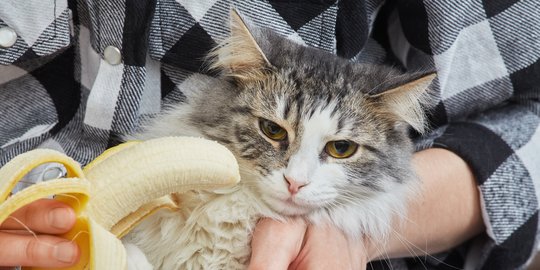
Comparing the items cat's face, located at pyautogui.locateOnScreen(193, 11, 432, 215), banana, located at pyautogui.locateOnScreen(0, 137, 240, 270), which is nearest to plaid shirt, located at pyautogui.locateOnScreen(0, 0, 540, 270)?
cat's face, located at pyautogui.locateOnScreen(193, 11, 432, 215)

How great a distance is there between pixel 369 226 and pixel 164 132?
0.49 metres

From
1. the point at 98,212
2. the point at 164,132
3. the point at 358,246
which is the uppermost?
the point at 98,212

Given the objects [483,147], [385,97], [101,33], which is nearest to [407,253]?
[483,147]

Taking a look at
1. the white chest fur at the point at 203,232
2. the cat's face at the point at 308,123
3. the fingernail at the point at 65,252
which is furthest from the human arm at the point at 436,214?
the fingernail at the point at 65,252

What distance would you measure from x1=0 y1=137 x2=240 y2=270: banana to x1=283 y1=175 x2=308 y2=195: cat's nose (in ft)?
0.54

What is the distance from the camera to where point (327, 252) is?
1.01 metres

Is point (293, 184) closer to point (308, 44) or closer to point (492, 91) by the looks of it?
point (308, 44)

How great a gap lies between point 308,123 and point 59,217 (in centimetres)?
49

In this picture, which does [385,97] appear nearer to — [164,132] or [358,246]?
[358,246]

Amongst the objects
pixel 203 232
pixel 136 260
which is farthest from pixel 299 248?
pixel 136 260

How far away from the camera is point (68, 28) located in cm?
112

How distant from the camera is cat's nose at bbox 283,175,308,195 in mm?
952

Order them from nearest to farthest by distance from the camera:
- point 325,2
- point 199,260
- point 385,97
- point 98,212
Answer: point 98,212
point 199,260
point 385,97
point 325,2

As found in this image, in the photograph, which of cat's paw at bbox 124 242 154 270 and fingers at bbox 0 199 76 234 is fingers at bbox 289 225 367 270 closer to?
cat's paw at bbox 124 242 154 270
